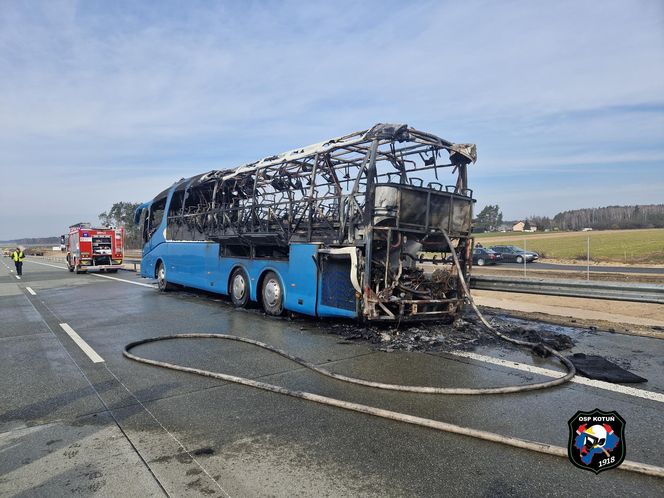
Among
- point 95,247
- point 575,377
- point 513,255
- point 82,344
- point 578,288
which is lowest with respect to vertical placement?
point 82,344

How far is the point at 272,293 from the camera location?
9.98 m

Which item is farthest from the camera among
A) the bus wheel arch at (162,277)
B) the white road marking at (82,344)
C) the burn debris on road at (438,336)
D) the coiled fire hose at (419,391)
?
the bus wheel arch at (162,277)

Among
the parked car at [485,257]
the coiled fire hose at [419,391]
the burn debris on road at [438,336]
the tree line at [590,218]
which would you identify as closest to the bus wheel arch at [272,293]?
the burn debris on road at [438,336]

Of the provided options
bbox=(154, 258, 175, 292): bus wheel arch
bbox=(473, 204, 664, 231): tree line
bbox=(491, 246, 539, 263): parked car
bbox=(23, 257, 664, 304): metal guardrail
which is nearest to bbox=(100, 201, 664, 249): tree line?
bbox=(473, 204, 664, 231): tree line

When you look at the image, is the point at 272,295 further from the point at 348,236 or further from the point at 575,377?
the point at 575,377

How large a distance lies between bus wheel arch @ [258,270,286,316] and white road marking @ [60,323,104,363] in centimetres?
360

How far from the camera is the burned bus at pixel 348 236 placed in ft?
24.9

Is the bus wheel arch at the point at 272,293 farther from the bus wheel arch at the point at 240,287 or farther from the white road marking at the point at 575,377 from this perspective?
the white road marking at the point at 575,377

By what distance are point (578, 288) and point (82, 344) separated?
8.05m

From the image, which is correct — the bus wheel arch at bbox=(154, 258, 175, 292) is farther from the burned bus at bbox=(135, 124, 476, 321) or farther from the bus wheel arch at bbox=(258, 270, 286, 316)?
the bus wheel arch at bbox=(258, 270, 286, 316)

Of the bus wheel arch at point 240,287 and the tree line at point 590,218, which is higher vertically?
the tree line at point 590,218

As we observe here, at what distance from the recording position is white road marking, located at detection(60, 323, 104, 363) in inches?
262

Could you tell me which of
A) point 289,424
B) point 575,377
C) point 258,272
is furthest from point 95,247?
point 575,377

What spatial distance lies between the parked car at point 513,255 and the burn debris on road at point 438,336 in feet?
99.3
